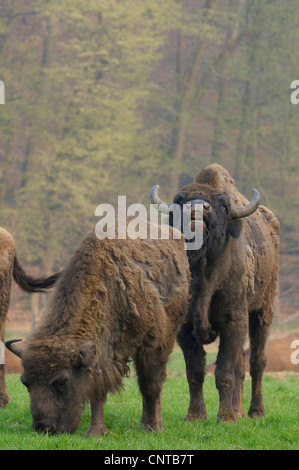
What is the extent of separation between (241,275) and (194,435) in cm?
226

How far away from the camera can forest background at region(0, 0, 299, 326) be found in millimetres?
28938

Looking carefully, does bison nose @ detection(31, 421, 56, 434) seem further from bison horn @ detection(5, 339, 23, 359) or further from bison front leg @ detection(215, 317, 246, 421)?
bison front leg @ detection(215, 317, 246, 421)

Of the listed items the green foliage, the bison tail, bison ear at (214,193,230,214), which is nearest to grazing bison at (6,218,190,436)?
bison ear at (214,193,230,214)

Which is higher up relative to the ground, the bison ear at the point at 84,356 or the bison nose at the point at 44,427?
the bison ear at the point at 84,356

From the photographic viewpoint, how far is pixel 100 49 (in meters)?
29.0

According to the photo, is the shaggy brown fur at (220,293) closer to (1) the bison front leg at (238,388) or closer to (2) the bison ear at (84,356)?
(1) the bison front leg at (238,388)

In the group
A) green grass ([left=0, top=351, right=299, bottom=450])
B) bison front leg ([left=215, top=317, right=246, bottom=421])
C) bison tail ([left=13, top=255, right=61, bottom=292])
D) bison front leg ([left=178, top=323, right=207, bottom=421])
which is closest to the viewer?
green grass ([left=0, top=351, right=299, bottom=450])

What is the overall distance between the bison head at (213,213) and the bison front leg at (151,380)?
1493 millimetres

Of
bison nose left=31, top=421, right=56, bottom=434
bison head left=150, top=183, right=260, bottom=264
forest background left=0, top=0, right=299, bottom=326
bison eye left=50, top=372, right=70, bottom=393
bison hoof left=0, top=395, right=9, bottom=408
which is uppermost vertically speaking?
forest background left=0, top=0, right=299, bottom=326

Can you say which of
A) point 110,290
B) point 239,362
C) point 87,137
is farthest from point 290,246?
point 110,290

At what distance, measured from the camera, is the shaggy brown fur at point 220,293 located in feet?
29.2

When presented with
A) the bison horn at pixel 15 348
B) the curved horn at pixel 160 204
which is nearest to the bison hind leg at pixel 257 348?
the curved horn at pixel 160 204

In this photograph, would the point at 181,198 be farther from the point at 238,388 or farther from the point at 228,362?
the point at 238,388
